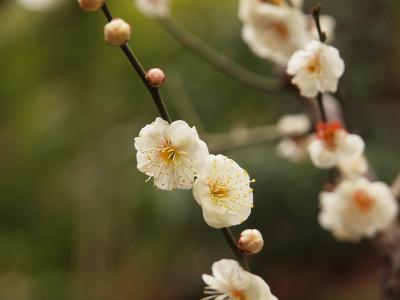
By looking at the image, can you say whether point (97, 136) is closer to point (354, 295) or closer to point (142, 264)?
point (142, 264)

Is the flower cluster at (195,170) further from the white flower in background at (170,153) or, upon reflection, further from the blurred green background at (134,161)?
the blurred green background at (134,161)

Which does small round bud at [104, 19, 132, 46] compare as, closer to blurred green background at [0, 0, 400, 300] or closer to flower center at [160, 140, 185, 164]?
flower center at [160, 140, 185, 164]

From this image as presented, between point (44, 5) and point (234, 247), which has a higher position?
point (44, 5)

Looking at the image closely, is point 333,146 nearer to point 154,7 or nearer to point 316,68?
point 316,68

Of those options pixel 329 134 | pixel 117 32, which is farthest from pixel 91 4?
pixel 329 134

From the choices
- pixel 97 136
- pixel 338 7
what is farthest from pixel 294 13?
pixel 97 136

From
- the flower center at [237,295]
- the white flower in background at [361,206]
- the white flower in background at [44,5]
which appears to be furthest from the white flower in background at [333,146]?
the white flower in background at [44,5]
